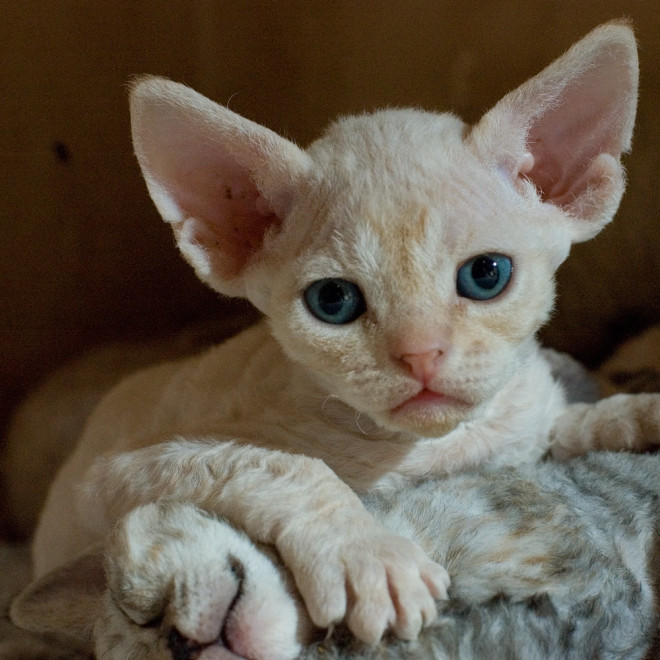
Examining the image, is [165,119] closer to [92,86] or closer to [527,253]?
[527,253]

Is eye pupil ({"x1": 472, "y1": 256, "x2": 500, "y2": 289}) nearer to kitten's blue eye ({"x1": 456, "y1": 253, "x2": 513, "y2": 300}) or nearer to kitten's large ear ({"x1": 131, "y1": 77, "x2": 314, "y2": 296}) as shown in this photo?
kitten's blue eye ({"x1": 456, "y1": 253, "x2": 513, "y2": 300})

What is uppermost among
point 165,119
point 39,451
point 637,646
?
point 165,119

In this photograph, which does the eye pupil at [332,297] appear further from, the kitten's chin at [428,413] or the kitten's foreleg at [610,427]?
the kitten's foreleg at [610,427]

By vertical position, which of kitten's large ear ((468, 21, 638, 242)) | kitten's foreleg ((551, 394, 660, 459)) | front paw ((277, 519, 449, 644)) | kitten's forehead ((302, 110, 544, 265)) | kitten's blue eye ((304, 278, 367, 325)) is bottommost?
front paw ((277, 519, 449, 644))

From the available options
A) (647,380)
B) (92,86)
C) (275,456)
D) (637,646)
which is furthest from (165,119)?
(647,380)

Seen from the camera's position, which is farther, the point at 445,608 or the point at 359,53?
the point at 359,53

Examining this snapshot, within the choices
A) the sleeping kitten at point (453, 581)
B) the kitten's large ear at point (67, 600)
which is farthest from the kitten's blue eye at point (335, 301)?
the kitten's large ear at point (67, 600)

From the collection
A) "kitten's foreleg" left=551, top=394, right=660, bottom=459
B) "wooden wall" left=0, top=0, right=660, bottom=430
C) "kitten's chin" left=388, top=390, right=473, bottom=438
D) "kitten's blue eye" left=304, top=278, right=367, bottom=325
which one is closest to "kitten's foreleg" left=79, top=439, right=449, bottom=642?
"kitten's chin" left=388, top=390, right=473, bottom=438

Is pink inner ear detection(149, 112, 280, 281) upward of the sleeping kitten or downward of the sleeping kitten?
upward
